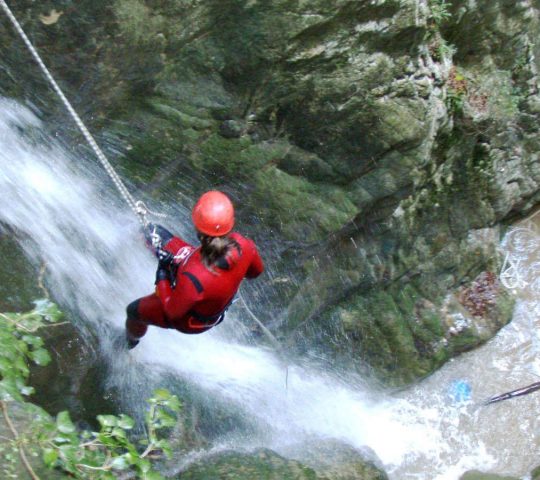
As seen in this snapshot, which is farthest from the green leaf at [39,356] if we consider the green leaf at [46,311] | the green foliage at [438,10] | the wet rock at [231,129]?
the green foliage at [438,10]

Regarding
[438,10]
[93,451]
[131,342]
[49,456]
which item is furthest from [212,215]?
[438,10]

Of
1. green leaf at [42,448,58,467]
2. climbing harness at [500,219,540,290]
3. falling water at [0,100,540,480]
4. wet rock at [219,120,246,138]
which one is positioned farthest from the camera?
climbing harness at [500,219,540,290]

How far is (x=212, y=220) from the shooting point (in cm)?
296

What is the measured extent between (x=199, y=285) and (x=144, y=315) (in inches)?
27.6

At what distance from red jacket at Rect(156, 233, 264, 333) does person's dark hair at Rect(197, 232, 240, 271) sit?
1 cm

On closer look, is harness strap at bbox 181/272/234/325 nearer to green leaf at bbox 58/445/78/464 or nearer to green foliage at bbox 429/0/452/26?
green leaf at bbox 58/445/78/464

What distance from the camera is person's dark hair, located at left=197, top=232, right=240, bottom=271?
306cm

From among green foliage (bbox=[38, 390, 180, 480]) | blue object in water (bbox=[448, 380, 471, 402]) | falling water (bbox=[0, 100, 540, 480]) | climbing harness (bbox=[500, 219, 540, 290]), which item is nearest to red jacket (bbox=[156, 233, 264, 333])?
green foliage (bbox=[38, 390, 180, 480])

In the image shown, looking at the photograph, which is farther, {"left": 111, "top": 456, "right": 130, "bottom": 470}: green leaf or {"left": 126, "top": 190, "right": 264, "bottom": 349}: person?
{"left": 126, "top": 190, "right": 264, "bottom": 349}: person

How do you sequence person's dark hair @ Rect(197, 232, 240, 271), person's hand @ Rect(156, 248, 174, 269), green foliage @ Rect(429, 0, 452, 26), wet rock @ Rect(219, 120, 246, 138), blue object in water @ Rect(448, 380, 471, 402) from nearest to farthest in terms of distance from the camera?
person's dark hair @ Rect(197, 232, 240, 271) → person's hand @ Rect(156, 248, 174, 269) → wet rock @ Rect(219, 120, 246, 138) → green foliage @ Rect(429, 0, 452, 26) → blue object in water @ Rect(448, 380, 471, 402)

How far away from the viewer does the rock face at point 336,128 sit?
3.87m

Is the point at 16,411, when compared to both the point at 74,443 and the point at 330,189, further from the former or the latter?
the point at 330,189

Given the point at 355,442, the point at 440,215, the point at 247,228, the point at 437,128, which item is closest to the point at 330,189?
the point at 247,228

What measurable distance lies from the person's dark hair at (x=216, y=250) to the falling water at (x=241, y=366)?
141cm
